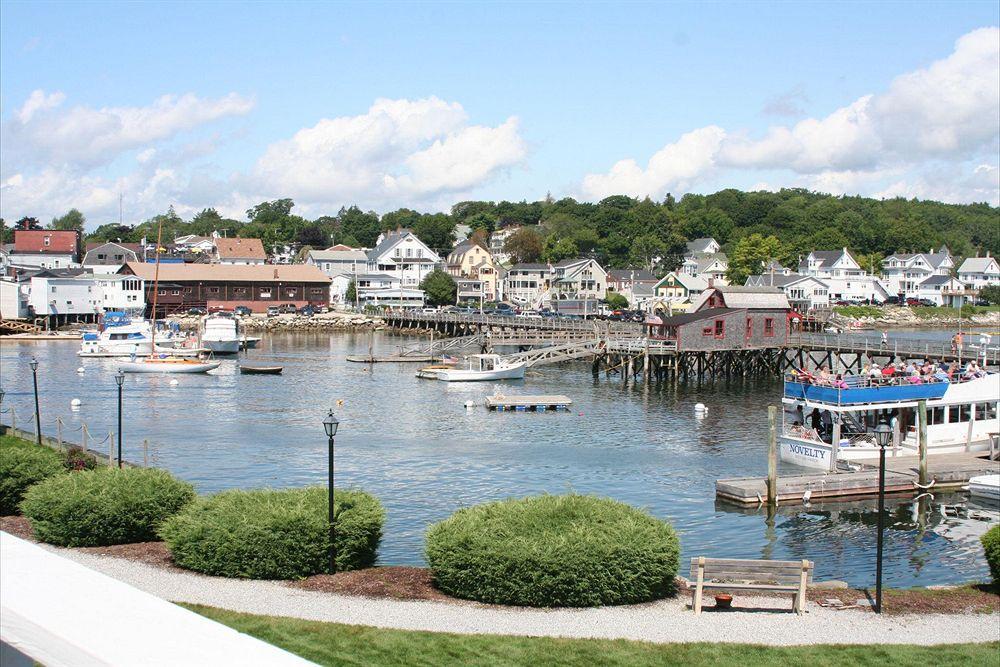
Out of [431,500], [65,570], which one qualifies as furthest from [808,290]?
[65,570]

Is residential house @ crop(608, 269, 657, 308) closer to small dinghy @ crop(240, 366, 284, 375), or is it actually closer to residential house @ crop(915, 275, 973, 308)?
residential house @ crop(915, 275, 973, 308)

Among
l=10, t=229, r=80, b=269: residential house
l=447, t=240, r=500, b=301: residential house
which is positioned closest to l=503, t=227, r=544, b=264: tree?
l=447, t=240, r=500, b=301: residential house

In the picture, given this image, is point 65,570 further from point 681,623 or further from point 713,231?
point 713,231

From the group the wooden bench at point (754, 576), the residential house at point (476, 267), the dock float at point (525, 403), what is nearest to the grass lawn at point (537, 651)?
the wooden bench at point (754, 576)

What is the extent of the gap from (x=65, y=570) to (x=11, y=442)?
1242 inches

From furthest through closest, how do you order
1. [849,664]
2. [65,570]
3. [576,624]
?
[576,624], [849,664], [65,570]

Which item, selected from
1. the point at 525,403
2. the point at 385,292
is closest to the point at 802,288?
the point at 385,292

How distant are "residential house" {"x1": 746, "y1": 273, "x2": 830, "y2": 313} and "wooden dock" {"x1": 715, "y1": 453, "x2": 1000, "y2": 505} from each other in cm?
10622

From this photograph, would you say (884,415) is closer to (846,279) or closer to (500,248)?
(846,279)

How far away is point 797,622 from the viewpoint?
16.8 meters

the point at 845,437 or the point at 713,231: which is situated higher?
the point at 713,231

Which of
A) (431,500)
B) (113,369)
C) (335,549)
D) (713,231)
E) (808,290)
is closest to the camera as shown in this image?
(335,549)

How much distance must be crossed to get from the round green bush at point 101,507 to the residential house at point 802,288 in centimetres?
12586

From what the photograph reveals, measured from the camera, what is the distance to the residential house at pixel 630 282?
5758 inches
